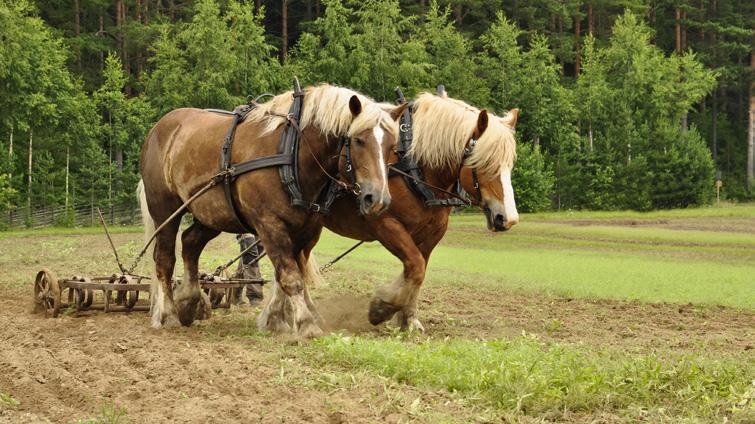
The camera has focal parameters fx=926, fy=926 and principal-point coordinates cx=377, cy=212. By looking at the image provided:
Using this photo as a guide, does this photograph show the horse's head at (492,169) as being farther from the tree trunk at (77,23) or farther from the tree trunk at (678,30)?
the tree trunk at (678,30)

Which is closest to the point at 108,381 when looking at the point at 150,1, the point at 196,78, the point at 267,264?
the point at 267,264

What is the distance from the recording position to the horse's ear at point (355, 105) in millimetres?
8617

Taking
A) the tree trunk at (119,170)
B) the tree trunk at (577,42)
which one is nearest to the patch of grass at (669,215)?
the tree trunk at (119,170)

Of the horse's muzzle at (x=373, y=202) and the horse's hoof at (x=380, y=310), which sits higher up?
the horse's muzzle at (x=373, y=202)

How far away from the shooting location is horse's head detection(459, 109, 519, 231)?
31.2ft

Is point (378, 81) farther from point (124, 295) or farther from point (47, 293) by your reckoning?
point (47, 293)

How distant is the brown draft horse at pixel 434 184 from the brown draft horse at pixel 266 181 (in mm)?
673

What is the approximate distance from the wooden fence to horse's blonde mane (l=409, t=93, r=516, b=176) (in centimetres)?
3237

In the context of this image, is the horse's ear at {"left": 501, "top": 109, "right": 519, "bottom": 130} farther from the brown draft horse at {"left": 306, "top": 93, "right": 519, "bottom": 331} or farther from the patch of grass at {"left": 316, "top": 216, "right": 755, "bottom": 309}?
the patch of grass at {"left": 316, "top": 216, "right": 755, "bottom": 309}

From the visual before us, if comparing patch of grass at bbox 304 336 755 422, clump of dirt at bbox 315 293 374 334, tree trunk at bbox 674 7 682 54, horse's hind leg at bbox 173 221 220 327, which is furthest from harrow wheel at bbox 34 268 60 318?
tree trunk at bbox 674 7 682 54

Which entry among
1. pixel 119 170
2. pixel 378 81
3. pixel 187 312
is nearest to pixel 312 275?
pixel 187 312

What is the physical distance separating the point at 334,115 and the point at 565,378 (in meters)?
3.62

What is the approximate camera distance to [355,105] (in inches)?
340

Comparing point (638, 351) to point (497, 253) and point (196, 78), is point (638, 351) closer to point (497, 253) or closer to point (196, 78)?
point (497, 253)
